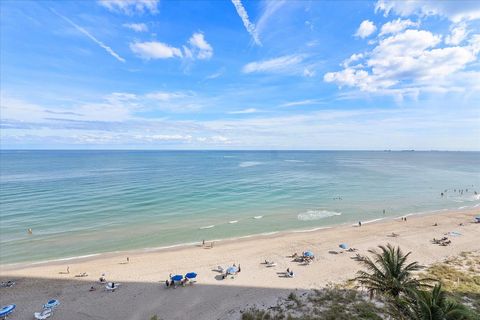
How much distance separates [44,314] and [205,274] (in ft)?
42.6

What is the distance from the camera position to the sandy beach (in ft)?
66.0

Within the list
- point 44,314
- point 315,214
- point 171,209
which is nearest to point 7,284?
point 44,314

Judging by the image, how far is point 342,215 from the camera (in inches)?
1822

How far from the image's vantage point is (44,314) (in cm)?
1911

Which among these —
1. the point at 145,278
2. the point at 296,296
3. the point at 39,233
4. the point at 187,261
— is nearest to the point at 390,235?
the point at 296,296

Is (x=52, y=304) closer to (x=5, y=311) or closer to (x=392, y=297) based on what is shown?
→ (x=5, y=311)

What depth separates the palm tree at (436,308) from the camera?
9336 millimetres

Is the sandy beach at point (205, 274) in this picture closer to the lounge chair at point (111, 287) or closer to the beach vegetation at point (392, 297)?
the lounge chair at point (111, 287)

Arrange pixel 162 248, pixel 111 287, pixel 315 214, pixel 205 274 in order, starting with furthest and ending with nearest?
pixel 315 214 < pixel 162 248 < pixel 205 274 < pixel 111 287

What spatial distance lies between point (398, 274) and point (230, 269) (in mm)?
14985

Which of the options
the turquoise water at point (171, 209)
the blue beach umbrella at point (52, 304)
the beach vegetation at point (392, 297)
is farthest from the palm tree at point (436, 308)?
the turquoise water at point (171, 209)

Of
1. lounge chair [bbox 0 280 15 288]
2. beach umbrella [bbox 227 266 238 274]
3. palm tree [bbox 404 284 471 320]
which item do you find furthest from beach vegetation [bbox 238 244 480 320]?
lounge chair [bbox 0 280 15 288]

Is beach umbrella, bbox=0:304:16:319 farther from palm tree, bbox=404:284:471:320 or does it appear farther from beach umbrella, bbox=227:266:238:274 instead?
palm tree, bbox=404:284:471:320

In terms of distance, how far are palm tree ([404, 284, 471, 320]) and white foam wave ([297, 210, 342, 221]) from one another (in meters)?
33.9
